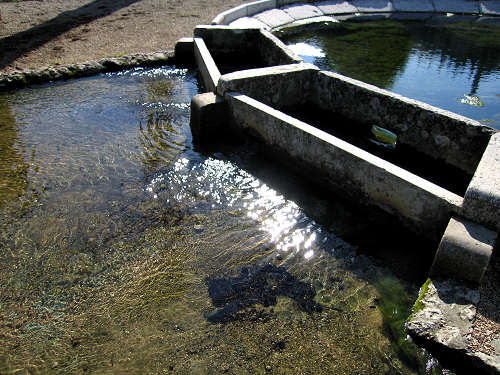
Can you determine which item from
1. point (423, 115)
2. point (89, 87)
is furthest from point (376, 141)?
point (89, 87)

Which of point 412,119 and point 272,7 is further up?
point 412,119

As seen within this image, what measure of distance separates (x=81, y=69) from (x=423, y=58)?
29.1 ft

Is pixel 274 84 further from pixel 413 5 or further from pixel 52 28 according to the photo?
pixel 413 5

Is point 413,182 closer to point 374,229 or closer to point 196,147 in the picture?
point 374,229

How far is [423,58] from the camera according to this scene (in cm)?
1026

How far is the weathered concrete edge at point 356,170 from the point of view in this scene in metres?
3.49

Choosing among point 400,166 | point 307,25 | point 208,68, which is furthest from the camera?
point 307,25

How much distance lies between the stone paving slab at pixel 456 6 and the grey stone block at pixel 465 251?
15730 millimetres

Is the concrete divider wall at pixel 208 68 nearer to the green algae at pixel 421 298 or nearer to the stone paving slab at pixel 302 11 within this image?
the green algae at pixel 421 298

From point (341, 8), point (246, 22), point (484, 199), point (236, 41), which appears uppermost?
point (484, 199)

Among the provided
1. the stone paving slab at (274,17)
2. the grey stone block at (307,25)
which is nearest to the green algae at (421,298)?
the grey stone block at (307,25)

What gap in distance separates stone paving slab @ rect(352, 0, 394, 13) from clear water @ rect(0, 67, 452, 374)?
12.6m

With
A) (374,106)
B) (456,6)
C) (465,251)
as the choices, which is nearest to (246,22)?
(374,106)

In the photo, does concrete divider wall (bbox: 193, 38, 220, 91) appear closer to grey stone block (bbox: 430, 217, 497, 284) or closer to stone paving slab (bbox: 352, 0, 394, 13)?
grey stone block (bbox: 430, 217, 497, 284)
